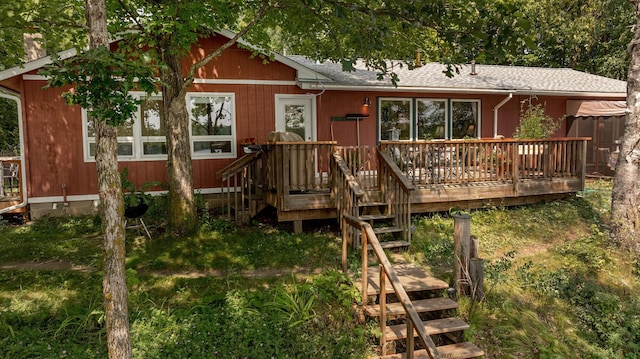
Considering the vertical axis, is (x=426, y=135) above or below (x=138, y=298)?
above

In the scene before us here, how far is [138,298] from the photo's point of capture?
5289 mm

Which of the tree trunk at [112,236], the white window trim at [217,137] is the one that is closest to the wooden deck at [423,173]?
the white window trim at [217,137]

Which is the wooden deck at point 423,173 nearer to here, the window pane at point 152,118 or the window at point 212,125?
the window at point 212,125

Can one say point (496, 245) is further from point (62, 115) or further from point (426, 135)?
point (62, 115)

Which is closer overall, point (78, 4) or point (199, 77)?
point (78, 4)

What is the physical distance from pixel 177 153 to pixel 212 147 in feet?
7.92

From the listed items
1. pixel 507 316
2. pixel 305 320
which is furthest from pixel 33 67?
pixel 507 316

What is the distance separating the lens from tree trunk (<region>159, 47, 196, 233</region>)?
732cm

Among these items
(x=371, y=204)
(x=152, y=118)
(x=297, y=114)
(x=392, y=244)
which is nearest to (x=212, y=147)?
(x=152, y=118)

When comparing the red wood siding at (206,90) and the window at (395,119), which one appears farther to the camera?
the window at (395,119)

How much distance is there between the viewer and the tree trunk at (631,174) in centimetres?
763

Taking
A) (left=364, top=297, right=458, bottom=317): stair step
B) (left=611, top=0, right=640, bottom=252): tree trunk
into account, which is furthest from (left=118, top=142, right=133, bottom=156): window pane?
(left=611, top=0, right=640, bottom=252): tree trunk

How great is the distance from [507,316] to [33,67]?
9576 millimetres

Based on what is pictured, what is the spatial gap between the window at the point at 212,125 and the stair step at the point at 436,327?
6.21 meters
